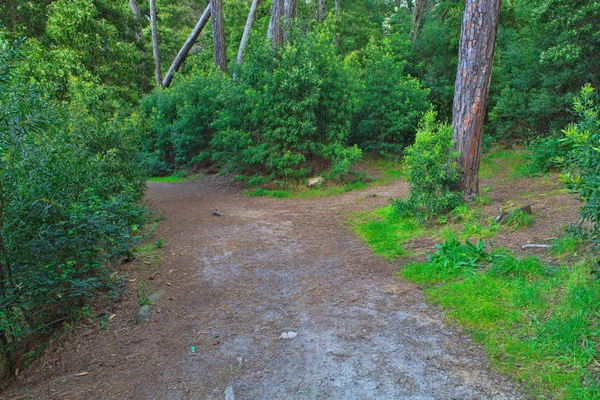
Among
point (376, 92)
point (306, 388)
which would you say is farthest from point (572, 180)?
point (376, 92)

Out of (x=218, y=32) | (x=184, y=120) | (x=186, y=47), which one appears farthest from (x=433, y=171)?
(x=186, y=47)

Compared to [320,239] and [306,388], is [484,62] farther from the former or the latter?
[306,388]

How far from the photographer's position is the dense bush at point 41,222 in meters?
3.27

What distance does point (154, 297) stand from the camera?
4.48 meters

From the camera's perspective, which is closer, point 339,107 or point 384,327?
point 384,327

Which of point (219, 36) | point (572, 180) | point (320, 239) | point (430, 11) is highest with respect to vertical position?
point (430, 11)

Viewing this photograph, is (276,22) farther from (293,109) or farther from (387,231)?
(387,231)

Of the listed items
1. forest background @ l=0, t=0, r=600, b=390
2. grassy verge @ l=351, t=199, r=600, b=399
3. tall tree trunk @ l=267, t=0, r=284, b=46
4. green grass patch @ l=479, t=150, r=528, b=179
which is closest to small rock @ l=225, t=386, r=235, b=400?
forest background @ l=0, t=0, r=600, b=390

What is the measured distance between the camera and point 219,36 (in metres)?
16.3

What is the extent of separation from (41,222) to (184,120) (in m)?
11.9

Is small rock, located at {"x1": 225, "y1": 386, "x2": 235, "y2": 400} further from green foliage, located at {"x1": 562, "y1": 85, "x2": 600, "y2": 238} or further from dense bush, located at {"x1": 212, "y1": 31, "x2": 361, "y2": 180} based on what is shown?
dense bush, located at {"x1": 212, "y1": 31, "x2": 361, "y2": 180}

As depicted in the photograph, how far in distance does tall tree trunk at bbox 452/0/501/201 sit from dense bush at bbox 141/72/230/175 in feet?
28.7

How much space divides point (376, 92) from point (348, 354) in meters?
13.2

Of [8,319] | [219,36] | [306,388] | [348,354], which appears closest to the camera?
[306,388]
